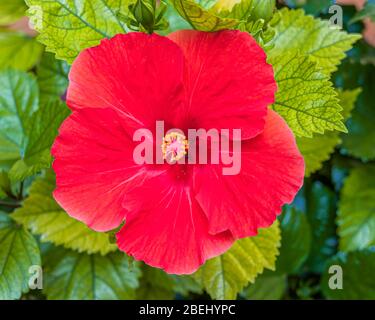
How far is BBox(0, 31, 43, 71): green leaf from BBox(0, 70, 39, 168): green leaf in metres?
0.08

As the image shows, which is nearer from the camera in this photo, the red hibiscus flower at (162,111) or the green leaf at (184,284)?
the red hibiscus flower at (162,111)

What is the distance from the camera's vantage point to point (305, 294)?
89cm

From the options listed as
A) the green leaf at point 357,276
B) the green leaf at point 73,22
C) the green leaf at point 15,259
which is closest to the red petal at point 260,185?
the green leaf at point 73,22

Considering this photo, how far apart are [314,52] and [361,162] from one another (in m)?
0.33

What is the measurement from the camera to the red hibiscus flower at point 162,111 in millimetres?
456

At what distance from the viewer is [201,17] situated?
0.45 m

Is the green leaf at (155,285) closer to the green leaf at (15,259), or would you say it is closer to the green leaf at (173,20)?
the green leaf at (15,259)

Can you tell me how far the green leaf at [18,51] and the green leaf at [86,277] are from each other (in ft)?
0.92

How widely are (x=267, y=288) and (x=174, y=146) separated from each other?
17.1 inches

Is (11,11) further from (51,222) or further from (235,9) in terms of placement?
(235,9)

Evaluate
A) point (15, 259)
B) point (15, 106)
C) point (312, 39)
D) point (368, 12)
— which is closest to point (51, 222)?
point (15, 259)

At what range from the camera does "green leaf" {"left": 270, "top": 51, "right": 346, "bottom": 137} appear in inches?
19.4

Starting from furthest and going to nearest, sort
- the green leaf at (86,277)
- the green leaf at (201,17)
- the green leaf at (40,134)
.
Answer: the green leaf at (86,277)
the green leaf at (40,134)
the green leaf at (201,17)
